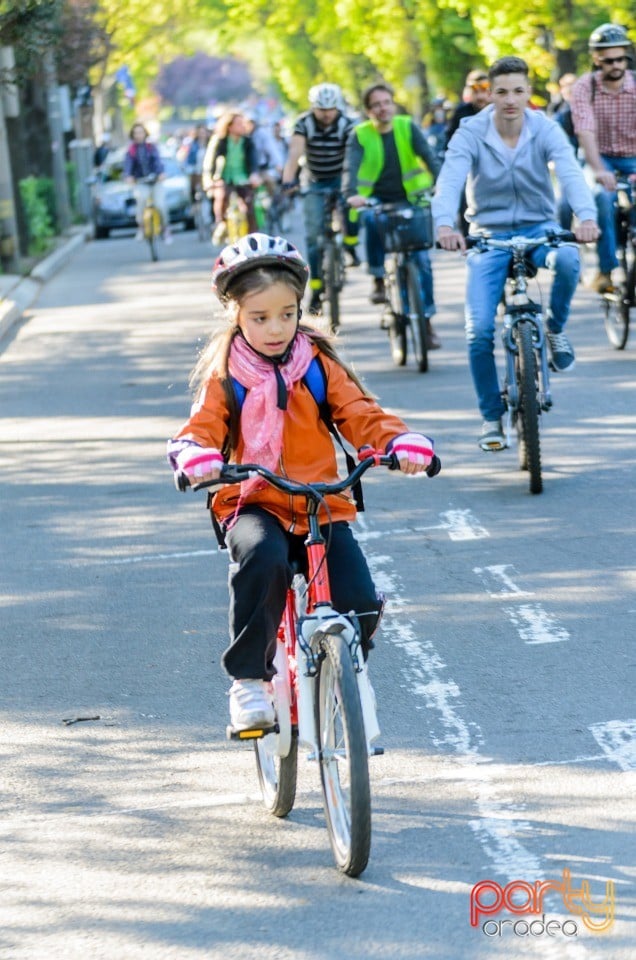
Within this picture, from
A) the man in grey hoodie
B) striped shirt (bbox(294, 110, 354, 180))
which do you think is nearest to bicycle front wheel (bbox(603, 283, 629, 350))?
striped shirt (bbox(294, 110, 354, 180))

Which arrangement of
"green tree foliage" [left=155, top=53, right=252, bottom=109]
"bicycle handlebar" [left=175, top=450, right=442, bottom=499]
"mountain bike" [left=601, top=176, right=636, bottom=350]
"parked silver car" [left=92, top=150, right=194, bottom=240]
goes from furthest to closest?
1. "green tree foliage" [left=155, top=53, right=252, bottom=109]
2. "parked silver car" [left=92, top=150, right=194, bottom=240]
3. "mountain bike" [left=601, top=176, right=636, bottom=350]
4. "bicycle handlebar" [left=175, top=450, right=442, bottom=499]

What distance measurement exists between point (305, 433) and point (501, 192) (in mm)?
4650

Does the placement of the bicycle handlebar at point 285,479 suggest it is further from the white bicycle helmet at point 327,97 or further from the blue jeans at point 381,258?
the white bicycle helmet at point 327,97

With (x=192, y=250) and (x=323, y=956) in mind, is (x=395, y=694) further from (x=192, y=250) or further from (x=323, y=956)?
(x=192, y=250)

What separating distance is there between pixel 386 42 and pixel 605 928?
54.0m

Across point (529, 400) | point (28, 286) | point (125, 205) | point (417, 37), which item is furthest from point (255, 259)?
point (417, 37)

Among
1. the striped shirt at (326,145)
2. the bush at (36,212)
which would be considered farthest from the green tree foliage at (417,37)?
the striped shirt at (326,145)

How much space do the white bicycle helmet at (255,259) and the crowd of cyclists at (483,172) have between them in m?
4.03

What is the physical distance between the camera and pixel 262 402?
4.99m

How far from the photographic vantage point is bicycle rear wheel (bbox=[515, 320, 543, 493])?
29.2ft

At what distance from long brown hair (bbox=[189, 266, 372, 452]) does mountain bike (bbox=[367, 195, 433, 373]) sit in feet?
25.0

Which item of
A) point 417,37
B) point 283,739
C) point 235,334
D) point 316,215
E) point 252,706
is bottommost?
point 417,37

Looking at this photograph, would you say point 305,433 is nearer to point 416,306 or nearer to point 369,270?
point 416,306

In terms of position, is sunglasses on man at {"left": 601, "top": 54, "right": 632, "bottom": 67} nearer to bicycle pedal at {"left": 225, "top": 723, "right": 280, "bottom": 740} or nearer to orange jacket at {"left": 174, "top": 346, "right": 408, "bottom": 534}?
orange jacket at {"left": 174, "top": 346, "right": 408, "bottom": 534}
